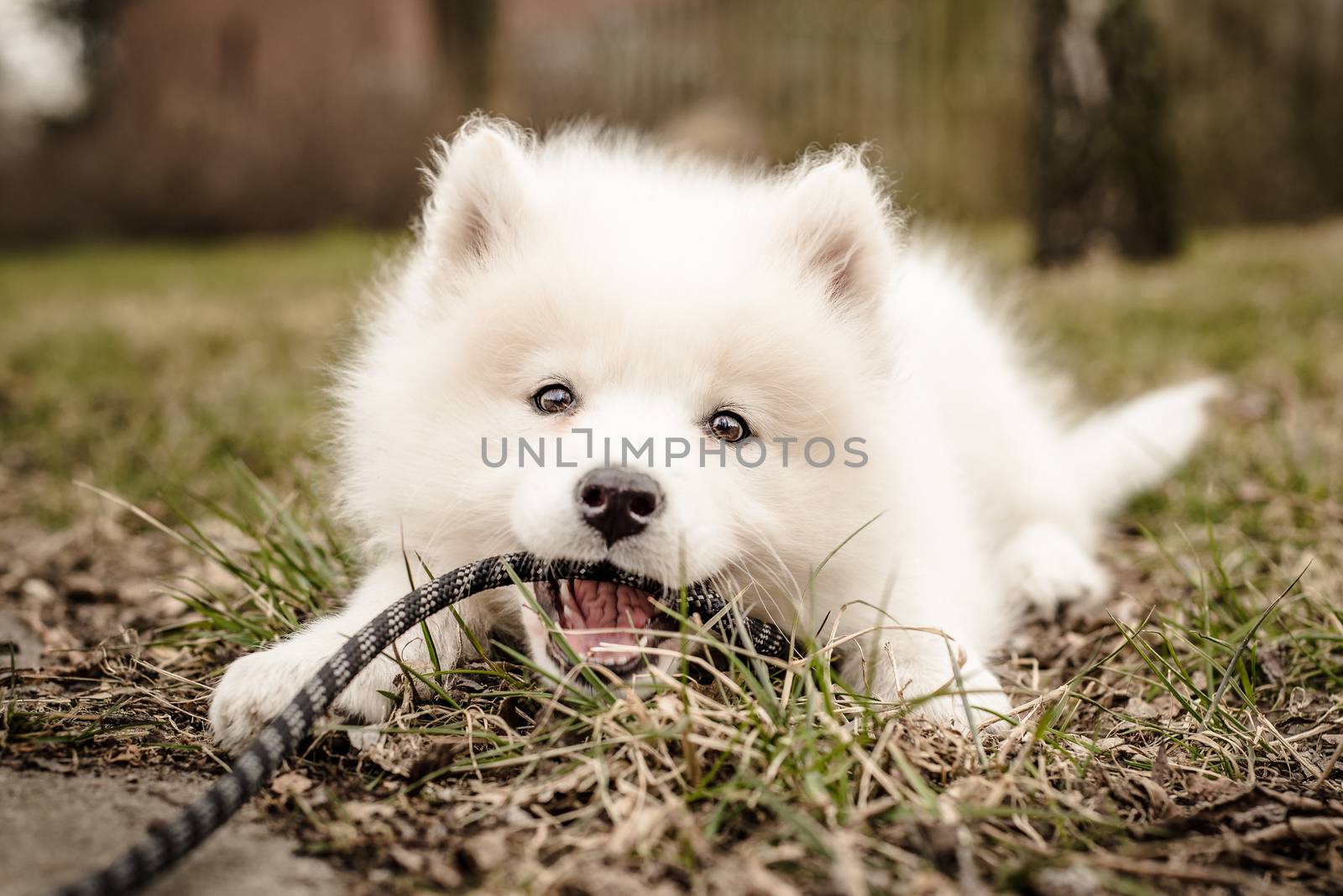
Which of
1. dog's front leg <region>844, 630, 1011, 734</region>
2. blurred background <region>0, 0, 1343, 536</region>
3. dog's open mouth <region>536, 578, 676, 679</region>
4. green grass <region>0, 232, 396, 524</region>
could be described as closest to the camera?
dog's open mouth <region>536, 578, 676, 679</region>

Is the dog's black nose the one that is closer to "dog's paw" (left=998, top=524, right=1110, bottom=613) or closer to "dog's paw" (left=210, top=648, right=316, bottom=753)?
"dog's paw" (left=210, top=648, right=316, bottom=753)

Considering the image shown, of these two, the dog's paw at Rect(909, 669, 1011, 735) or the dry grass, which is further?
the dog's paw at Rect(909, 669, 1011, 735)

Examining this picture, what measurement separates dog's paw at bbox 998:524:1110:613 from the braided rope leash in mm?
1138

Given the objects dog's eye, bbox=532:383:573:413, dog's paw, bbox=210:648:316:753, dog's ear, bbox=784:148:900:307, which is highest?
dog's ear, bbox=784:148:900:307

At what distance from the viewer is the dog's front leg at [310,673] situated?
6.01ft

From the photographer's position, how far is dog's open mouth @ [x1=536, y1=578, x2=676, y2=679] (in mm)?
1885

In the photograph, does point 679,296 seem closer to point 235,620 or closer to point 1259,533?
point 235,620

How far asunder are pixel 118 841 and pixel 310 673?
1.39 feet

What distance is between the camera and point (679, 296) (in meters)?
1.93

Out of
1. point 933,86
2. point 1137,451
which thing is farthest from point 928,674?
point 933,86

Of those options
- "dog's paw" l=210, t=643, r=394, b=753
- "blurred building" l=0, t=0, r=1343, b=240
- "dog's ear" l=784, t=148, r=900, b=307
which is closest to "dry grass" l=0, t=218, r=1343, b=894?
"dog's paw" l=210, t=643, r=394, b=753

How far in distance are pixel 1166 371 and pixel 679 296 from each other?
12.5 ft

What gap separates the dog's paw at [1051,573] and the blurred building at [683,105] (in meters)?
7.06

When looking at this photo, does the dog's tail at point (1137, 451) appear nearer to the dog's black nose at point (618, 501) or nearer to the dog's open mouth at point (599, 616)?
the dog's open mouth at point (599, 616)
